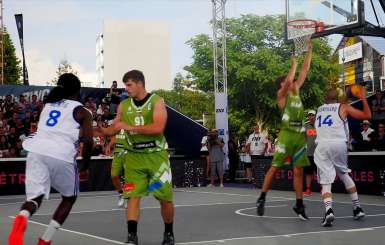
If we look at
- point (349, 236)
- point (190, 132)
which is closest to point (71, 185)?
point (349, 236)

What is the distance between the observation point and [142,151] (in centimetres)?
660

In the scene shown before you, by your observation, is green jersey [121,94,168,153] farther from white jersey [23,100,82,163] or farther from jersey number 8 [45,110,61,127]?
jersey number 8 [45,110,61,127]

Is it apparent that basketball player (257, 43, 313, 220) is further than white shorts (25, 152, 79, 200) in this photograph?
Yes

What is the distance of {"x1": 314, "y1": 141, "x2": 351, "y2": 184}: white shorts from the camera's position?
9.17 meters

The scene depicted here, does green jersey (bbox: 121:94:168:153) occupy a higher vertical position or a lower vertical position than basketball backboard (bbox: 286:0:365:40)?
lower

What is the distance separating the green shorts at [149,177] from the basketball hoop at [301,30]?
12753 millimetres

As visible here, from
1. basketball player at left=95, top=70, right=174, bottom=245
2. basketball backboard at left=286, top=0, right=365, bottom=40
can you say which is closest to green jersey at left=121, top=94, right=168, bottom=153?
basketball player at left=95, top=70, right=174, bottom=245

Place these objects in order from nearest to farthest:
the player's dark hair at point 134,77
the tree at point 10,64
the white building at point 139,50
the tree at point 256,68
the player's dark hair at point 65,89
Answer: the player's dark hair at point 65,89 < the player's dark hair at point 134,77 < the tree at point 256,68 < the tree at point 10,64 < the white building at point 139,50

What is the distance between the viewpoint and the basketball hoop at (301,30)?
18.5 metres

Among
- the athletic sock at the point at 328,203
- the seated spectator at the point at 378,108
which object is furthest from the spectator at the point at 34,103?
the athletic sock at the point at 328,203

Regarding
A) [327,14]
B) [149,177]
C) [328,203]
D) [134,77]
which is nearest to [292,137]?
[328,203]

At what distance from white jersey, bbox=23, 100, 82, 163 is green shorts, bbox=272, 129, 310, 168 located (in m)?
4.20

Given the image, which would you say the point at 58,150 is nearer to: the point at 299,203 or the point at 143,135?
the point at 143,135

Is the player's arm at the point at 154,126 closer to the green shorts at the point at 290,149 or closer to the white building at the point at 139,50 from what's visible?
the green shorts at the point at 290,149
